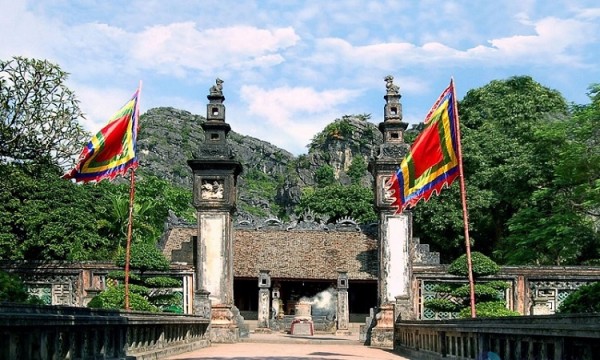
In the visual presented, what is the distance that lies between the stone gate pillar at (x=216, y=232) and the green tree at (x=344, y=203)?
1689 inches

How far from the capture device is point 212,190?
22.8 m

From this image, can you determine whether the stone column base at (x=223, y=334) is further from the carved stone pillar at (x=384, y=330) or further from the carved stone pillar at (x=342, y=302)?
the carved stone pillar at (x=342, y=302)

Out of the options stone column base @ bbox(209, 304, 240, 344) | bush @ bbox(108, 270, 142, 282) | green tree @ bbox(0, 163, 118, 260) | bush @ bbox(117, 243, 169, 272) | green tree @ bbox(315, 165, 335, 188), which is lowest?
stone column base @ bbox(209, 304, 240, 344)

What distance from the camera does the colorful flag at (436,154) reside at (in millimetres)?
15852

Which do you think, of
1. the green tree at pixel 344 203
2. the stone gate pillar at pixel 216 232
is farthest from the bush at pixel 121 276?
the green tree at pixel 344 203

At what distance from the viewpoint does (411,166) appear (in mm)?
16922

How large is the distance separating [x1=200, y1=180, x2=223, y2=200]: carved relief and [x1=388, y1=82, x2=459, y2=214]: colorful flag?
24.1ft

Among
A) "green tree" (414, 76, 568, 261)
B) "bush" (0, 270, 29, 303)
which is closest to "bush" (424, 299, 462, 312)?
"bush" (0, 270, 29, 303)

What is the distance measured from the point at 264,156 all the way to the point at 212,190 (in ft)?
338

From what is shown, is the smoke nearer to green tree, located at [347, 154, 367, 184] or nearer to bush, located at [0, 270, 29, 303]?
bush, located at [0, 270, 29, 303]

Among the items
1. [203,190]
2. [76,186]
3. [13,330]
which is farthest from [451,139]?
[76,186]

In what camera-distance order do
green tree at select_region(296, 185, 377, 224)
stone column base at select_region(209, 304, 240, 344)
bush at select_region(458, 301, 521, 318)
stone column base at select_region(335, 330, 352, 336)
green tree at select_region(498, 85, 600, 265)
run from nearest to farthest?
bush at select_region(458, 301, 521, 318) < stone column base at select_region(209, 304, 240, 344) < green tree at select_region(498, 85, 600, 265) < stone column base at select_region(335, 330, 352, 336) < green tree at select_region(296, 185, 377, 224)

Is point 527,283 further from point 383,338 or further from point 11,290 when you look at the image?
point 11,290

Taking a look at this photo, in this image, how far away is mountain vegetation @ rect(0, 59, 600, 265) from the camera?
21.2m
